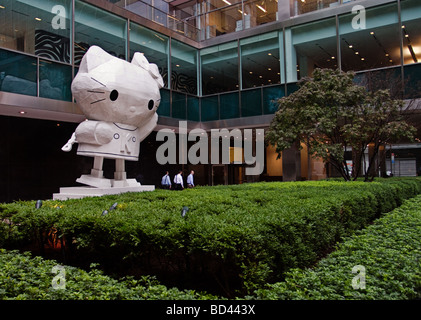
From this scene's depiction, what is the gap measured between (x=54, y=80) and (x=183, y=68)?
934cm

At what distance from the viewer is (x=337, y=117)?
16.5m

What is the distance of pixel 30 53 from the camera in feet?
50.1

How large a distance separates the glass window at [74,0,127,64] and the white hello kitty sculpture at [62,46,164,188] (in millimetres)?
5935

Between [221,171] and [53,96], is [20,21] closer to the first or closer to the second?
[53,96]

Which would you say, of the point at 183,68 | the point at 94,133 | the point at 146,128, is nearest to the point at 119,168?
the point at 146,128

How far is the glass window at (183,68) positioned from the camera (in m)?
22.4

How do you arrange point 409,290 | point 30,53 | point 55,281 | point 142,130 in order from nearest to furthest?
point 409,290
point 55,281
point 142,130
point 30,53

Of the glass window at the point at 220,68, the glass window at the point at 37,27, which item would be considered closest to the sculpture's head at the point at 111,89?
the glass window at the point at 37,27

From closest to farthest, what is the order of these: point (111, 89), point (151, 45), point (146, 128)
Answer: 1. point (111, 89)
2. point (146, 128)
3. point (151, 45)

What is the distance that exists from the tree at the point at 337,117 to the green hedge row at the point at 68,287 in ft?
44.0

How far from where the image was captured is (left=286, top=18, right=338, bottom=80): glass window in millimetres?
20453

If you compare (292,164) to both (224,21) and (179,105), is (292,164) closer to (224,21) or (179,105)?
(179,105)

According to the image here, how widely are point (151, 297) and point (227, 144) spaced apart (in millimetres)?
24061

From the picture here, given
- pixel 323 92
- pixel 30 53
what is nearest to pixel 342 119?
pixel 323 92
